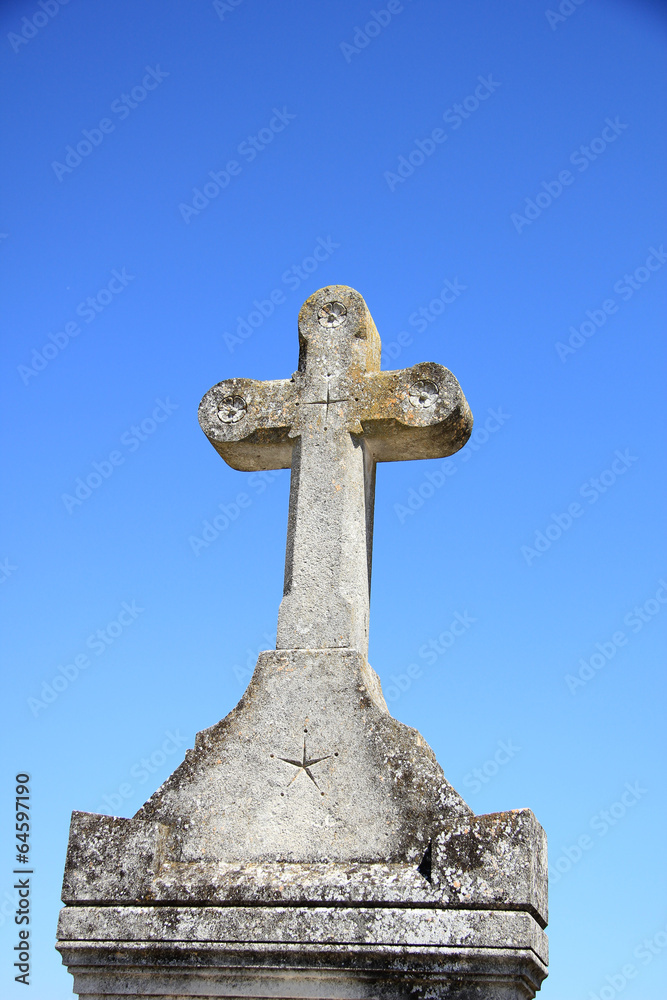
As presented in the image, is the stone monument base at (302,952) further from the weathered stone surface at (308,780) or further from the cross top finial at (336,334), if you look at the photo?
the cross top finial at (336,334)

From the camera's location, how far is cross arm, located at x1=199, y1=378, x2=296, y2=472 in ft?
18.4

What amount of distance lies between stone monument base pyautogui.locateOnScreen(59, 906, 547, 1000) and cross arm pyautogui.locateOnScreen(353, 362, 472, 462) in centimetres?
254

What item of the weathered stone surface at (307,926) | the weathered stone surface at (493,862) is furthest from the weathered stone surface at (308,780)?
the weathered stone surface at (307,926)

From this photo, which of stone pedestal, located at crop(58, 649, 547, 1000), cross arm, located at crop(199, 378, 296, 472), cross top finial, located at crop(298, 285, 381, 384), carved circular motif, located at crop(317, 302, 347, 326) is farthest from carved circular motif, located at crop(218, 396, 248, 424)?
stone pedestal, located at crop(58, 649, 547, 1000)

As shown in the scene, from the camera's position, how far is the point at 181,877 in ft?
14.4

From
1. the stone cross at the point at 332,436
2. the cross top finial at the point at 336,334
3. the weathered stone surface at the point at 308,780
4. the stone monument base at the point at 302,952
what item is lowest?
the stone monument base at the point at 302,952

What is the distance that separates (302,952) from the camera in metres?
4.07

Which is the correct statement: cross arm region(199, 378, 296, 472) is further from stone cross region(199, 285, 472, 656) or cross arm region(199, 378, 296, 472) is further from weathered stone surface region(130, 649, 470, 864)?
weathered stone surface region(130, 649, 470, 864)

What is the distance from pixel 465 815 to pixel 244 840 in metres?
1.06

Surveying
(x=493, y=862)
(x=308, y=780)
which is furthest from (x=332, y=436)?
(x=493, y=862)

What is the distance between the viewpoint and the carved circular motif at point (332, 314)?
18.9ft

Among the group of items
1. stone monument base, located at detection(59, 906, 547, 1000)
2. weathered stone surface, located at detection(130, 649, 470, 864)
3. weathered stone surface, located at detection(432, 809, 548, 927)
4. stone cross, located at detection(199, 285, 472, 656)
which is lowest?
stone monument base, located at detection(59, 906, 547, 1000)

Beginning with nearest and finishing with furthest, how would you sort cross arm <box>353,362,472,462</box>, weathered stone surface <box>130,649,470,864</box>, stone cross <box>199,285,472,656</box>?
weathered stone surface <box>130,649,470,864</box>, stone cross <box>199,285,472,656</box>, cross arm <box>353,362,472,462</box>

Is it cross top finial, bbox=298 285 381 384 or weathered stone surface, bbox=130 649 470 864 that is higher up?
cross top finial, bbox=298 285 381 384
